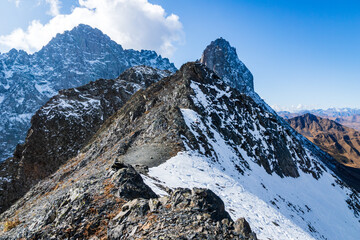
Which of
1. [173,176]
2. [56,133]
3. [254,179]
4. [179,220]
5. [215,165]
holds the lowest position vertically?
[254,179]

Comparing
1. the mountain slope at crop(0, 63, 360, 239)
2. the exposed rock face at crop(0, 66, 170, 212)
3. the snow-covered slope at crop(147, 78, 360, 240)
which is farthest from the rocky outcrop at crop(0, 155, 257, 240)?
the exposed rock face at crop(0, 66, 170, 212)

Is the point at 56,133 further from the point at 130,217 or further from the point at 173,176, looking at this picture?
the point at 130,217

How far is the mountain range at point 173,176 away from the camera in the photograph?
7859mm

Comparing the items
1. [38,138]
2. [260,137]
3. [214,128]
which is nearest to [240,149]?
[214,128]

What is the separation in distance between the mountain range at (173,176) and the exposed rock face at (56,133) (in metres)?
0.32

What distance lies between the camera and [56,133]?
64.2 m

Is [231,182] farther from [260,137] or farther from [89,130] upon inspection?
[89,130]

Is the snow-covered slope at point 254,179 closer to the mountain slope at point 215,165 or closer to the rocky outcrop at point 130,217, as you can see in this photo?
the mountain slope at point 215,165

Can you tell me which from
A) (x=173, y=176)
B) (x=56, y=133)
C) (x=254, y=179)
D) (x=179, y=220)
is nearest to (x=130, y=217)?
(x=179, y=220)

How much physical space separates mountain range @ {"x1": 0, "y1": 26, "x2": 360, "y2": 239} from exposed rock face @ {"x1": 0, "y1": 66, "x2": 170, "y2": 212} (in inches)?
12.8

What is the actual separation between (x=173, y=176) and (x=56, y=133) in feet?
207

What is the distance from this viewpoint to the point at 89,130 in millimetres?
68500

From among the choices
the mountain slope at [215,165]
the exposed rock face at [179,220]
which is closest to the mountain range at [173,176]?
the exposed rock face at [179,220]

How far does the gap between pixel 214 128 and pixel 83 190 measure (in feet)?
81.5
